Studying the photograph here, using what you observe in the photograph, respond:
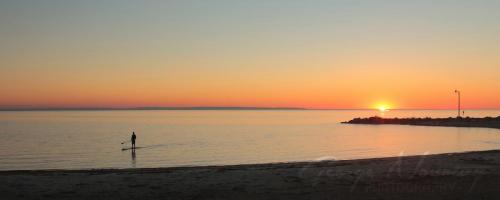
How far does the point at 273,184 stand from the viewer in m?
17.0

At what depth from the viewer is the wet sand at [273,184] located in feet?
48.8

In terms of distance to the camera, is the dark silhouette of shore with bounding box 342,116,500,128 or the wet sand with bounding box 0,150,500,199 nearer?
the wet sand with bounding box 0,150,500,199

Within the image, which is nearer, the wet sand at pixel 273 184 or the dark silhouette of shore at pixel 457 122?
the wet sand at pixel 273 184

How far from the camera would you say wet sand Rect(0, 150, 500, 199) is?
14.9 m

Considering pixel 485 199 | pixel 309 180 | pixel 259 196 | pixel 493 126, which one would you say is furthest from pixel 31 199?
pixel 493 126

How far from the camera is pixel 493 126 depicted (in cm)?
9100

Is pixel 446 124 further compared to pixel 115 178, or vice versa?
pixel 446 124

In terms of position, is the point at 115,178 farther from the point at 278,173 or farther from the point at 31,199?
the point at 278,173

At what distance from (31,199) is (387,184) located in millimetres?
10950

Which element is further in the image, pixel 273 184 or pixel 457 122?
pixel 457 122

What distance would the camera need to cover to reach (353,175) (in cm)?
1933

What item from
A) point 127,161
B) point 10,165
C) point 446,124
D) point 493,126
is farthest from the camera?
point 446,124

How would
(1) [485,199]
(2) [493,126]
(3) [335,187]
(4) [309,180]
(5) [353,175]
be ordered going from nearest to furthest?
1. (1) [485,199]
2. (3) [335,187]
3. (4) [309,180]
4. (5) [353,175]
5. (2) [493,126]

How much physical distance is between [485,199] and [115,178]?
12185mm
